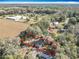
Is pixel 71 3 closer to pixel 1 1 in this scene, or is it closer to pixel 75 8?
pixel 75 8

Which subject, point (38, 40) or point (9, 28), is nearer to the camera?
point (38, 40)

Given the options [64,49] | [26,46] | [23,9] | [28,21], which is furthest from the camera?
[23,9]

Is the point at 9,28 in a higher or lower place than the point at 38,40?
lower

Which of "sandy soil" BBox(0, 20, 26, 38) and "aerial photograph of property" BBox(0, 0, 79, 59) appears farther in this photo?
"sandy soil" BBox(0, 20, 26, 38)

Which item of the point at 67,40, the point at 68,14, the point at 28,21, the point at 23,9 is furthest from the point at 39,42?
the point at 23,9

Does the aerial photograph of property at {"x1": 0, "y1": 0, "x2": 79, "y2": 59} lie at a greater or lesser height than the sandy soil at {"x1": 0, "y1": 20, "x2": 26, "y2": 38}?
greater

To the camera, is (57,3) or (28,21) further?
(57,3)

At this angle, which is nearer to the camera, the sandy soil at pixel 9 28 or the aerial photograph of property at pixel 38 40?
the aerial photograph of property at pixel 38 40

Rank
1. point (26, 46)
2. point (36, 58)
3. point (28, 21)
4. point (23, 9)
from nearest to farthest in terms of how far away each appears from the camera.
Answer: point (36, 58) → point (26, 46) → point (28, 21) → point (23, 9)
